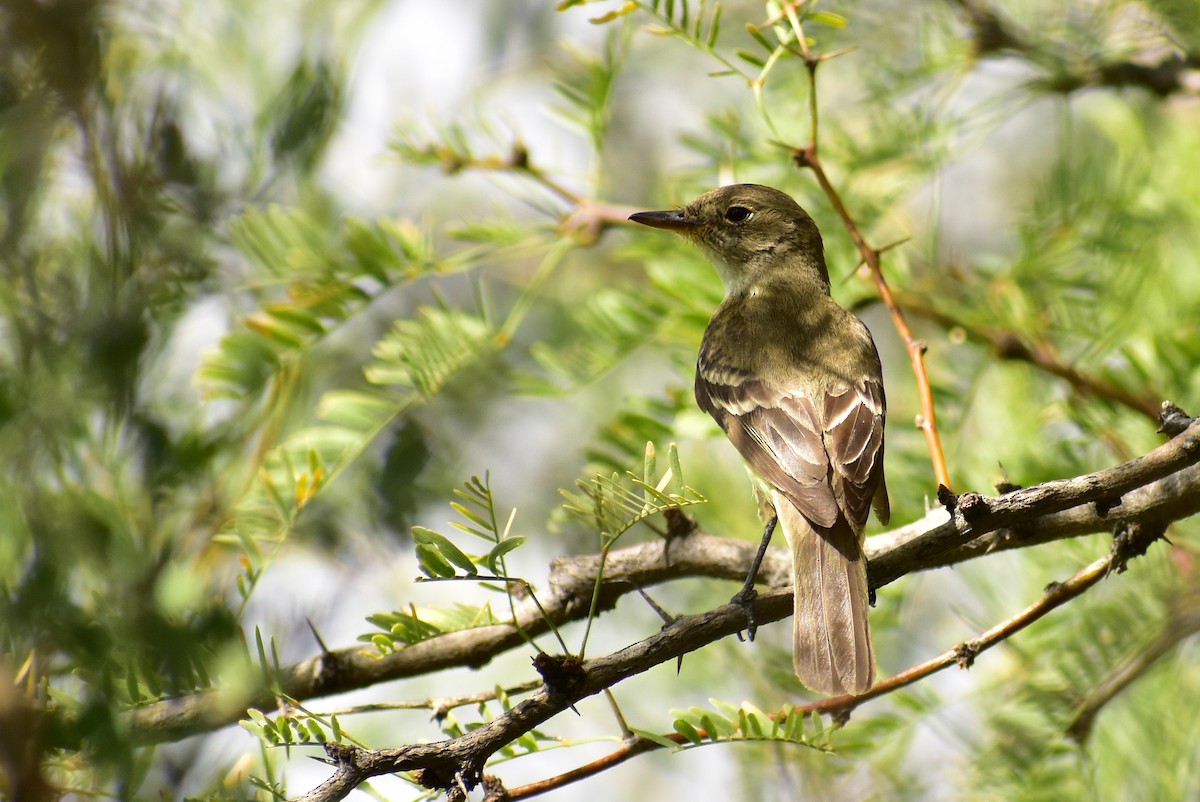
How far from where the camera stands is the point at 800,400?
3.78m

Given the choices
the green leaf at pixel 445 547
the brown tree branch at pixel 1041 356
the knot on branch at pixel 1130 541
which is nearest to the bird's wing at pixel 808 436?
the brown tree branch at pixel 1041 356

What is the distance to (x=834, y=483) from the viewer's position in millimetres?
3299

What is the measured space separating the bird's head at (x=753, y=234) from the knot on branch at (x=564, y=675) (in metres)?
2.65

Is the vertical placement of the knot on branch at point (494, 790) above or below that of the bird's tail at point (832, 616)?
below

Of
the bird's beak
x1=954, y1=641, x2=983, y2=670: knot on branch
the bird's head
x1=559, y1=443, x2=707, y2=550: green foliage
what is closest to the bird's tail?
x1=954, y1=641, x2=983, y2=670: knot on branch

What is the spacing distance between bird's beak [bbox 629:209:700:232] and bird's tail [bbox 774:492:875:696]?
1.33 meters

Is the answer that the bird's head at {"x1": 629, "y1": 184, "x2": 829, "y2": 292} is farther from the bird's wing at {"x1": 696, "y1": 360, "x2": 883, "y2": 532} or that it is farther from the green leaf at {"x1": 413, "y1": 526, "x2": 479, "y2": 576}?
the green leaf at {"x1": 413, "y1": 526, "x2": 479, "y2": 576}

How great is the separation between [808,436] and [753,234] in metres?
1.38

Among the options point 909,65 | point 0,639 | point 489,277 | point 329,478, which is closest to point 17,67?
point 0,639

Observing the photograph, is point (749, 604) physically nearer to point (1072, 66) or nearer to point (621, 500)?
point (621, 500)

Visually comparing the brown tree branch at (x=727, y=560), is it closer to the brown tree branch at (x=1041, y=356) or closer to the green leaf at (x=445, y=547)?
the green leaf at (x=445, y=547)

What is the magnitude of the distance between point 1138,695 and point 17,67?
12.4 ft

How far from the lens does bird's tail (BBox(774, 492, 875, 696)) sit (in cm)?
283

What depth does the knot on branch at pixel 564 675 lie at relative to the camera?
2.17 meters
